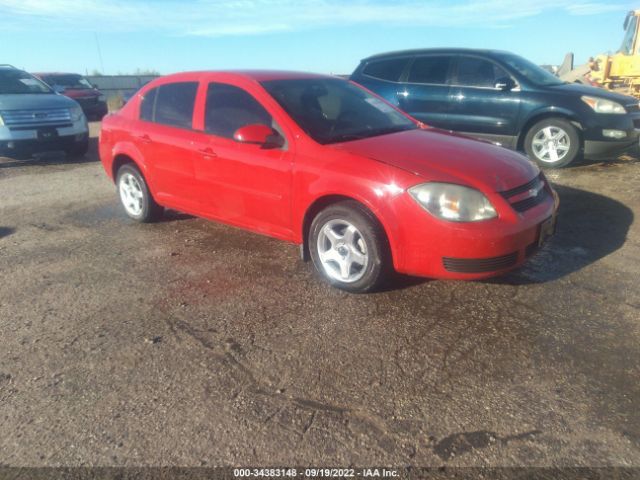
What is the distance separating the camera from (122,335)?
10.1 ft

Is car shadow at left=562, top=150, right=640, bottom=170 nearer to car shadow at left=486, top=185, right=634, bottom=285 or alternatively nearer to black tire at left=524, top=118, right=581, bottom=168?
black tire at left=524, top=118, right=581, bottom=168

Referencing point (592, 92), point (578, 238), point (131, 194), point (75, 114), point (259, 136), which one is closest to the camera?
point (259, 136)

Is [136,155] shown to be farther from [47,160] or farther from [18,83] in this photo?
[18,83]

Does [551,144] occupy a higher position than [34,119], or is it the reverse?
[34,119]

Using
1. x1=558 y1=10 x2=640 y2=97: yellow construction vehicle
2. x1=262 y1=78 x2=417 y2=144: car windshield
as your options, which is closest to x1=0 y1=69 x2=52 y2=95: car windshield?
x1=262 y1=78 x2=417 y2=144: car windshield

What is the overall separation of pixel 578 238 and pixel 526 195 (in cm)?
157

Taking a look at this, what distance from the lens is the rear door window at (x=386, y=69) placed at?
26.5 feet

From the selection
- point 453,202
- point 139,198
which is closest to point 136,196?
point 139,198

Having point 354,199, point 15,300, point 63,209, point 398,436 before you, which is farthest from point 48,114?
point 398,436

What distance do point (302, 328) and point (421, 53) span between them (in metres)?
6.28

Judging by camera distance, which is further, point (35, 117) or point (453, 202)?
point (35, 117)

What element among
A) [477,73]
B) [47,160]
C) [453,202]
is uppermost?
[477,73]

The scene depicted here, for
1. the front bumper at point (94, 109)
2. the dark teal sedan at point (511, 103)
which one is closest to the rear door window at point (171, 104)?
the dark teal sedan at point (511, 103)

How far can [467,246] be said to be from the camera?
301 centimetres
